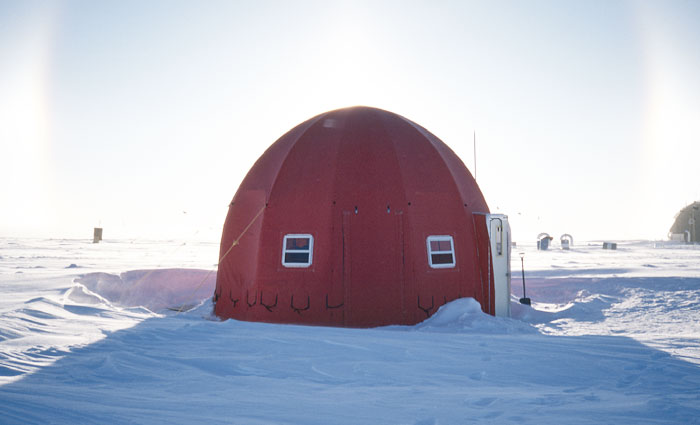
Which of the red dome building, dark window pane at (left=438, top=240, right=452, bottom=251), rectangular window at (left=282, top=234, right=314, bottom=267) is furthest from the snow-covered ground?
rectangular window at (left=282, top=234, right=314, bottom=267)

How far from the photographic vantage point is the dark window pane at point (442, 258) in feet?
32.4

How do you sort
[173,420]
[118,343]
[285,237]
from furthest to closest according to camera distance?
[285,237]
[118,343]
[173,420]

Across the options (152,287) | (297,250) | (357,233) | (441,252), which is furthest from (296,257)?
(152,287)

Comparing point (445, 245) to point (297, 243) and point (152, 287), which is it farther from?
point (152, 287)

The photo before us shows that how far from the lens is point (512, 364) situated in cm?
517

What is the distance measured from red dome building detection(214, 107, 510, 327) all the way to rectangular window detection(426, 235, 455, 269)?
23 mm

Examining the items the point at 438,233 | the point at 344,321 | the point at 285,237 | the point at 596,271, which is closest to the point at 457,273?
the point at 438,233

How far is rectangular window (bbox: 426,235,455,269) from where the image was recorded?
388 inches

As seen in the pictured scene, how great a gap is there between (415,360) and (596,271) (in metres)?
18.2

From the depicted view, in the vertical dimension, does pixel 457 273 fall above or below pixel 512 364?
above

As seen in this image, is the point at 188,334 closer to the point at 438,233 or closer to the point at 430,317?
the point at 430,317

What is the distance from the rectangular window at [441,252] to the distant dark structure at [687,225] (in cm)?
6082

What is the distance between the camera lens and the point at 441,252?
1002 cm

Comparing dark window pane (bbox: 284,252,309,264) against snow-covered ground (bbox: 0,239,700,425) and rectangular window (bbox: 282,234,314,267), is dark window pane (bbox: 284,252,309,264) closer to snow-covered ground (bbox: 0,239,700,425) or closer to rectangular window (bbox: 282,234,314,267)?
rectangular window (bbox: 282,234,314,267)
